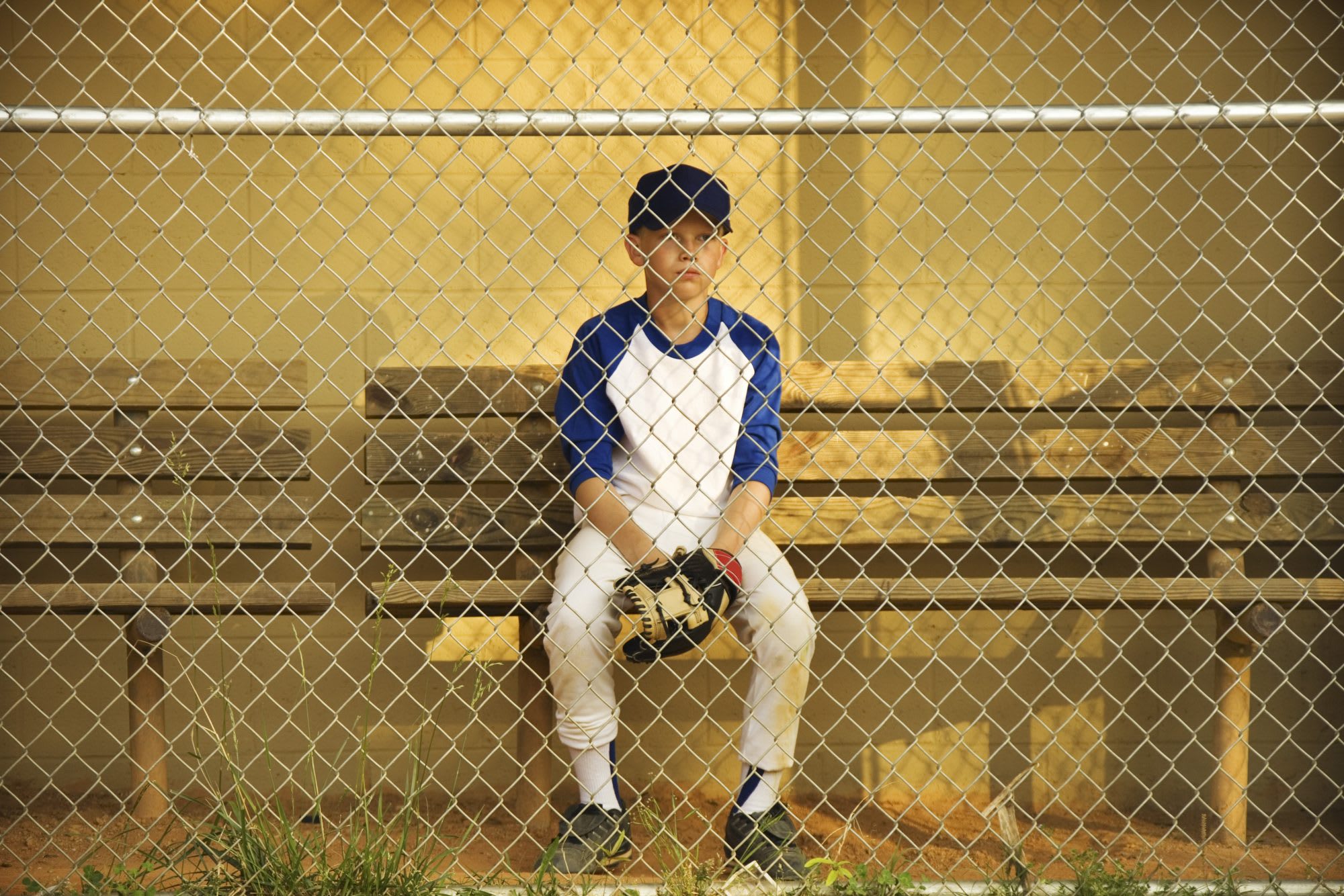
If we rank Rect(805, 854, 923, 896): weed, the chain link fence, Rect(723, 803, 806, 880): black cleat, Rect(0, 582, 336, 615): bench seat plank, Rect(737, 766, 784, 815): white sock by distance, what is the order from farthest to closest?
the chain link fence
Rect(0, 582, 336, 615): bench seat plank
Rect(737, 766, 784, 815): white sock
Rect(723, 803, 806, 880): black cleat
Rect(805, 854, 923, 896): weed

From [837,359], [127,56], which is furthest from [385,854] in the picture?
[127,56]

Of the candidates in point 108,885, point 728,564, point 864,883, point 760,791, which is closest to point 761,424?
point 728,564

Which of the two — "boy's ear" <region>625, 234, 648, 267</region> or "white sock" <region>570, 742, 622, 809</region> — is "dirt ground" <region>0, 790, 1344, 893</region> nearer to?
"white sock" <region>570, 742, 622, 809</region>

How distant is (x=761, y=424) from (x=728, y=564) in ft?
1.55

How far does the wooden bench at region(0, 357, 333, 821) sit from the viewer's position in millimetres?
3291

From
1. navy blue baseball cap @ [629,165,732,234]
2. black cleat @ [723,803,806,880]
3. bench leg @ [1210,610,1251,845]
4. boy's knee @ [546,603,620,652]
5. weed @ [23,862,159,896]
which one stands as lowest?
weed @ [23,862,159,896]

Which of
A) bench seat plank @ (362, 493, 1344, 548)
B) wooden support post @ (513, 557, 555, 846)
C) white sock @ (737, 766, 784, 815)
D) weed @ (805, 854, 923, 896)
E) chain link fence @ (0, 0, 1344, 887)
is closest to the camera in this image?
weed @ (805, 854, 923, 896)

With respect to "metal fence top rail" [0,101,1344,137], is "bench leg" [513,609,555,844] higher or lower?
lower

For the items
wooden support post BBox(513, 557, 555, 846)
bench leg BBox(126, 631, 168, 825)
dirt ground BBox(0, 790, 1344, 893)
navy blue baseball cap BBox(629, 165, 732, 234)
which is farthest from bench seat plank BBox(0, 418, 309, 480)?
navy blue baseball cap BBox(629, 165, 732, 234)

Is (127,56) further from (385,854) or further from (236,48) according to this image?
(385,854)

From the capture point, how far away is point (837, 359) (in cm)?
397

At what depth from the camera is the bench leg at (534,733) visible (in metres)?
3.33

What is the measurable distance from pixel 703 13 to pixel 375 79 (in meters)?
1.12

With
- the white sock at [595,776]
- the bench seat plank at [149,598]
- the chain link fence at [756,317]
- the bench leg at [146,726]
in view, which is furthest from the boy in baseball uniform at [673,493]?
the bench leg at [146,726]
